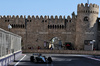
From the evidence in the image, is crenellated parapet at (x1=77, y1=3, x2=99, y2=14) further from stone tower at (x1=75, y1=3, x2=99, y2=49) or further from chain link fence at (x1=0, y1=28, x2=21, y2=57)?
chain link fence at (x1=0, y1=28, x2=21, y2=57)

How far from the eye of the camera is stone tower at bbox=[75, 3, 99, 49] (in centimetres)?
5559

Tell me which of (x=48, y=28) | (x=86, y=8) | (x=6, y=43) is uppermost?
(x=86, y=8)

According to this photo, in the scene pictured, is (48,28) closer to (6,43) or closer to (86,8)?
(86,8)

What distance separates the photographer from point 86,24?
182ft

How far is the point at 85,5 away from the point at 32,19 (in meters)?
13.7

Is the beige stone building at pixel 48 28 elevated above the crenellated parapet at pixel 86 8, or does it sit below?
below

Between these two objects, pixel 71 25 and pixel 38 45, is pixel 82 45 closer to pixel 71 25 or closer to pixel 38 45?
pixel 71 25

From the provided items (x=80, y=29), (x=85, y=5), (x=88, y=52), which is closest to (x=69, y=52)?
(x=88, y=52)

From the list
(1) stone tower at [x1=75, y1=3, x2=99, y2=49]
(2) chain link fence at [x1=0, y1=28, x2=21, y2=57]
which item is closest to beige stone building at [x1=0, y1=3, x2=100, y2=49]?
(1) stone tower at [x1=75, y1=3, x2=99, y2=49]

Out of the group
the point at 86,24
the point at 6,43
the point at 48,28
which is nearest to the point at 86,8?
the point at 86,24

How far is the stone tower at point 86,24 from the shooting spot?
55.6 meters

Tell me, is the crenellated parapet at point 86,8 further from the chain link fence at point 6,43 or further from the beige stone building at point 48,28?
the chain link fence at point 6,43

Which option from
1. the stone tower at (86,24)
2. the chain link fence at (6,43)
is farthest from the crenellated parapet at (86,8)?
the chain link fence at (6,43)

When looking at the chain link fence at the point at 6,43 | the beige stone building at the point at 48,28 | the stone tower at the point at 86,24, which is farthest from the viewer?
the beige stone building at the point at 48,28
